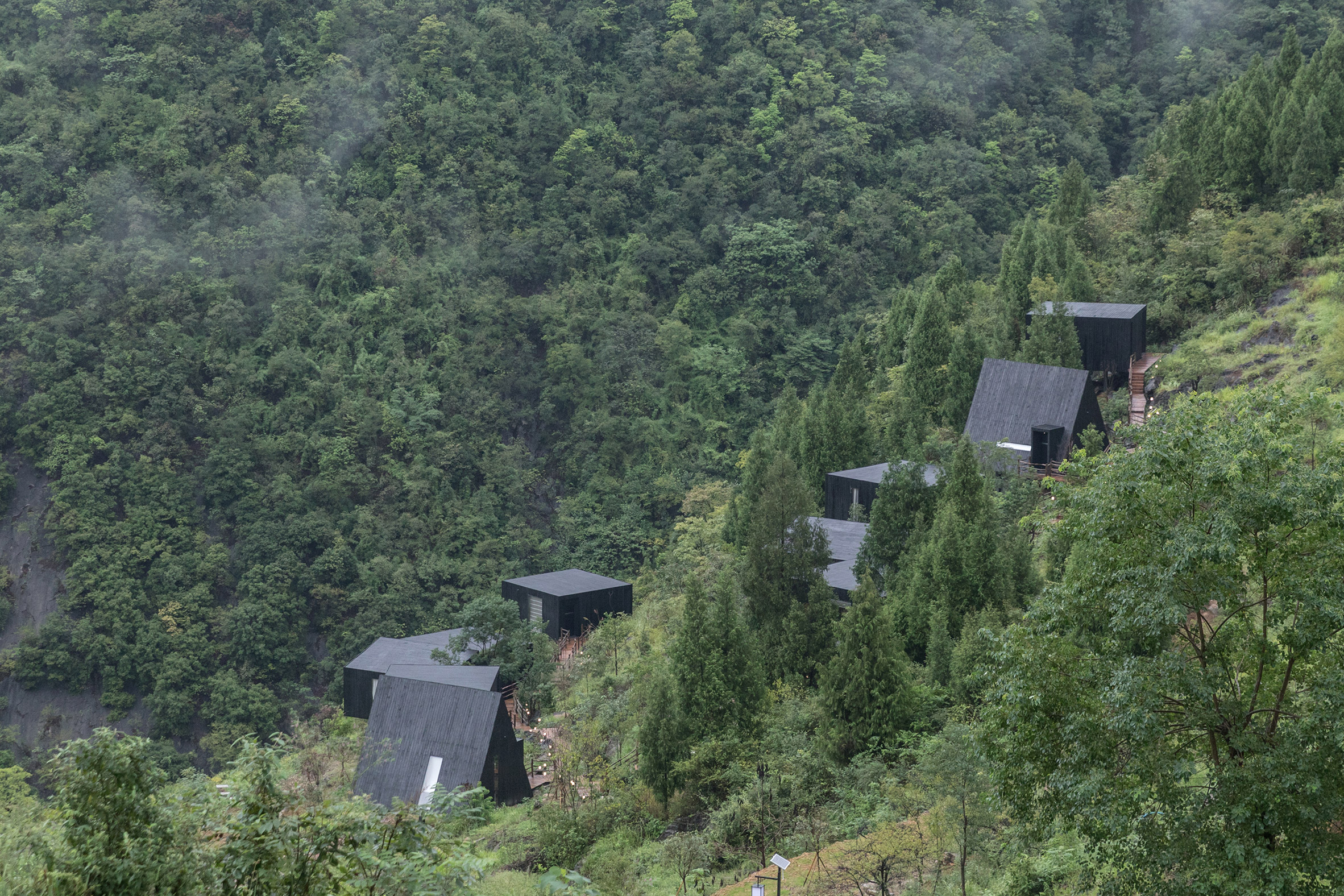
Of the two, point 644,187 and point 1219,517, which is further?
point 644,187

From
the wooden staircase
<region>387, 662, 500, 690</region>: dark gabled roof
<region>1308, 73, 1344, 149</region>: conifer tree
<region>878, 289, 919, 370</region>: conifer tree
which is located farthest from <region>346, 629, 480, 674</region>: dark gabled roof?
<region>1308, 73, 1344, 149</region>: conifer tree

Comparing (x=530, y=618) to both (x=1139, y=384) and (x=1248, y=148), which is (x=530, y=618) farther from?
(x=1248, y=148)

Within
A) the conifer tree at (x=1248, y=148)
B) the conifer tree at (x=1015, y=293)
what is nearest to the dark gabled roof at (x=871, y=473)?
the conifer tree at (x=1015, y=293)

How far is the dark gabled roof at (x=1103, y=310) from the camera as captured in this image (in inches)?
1077

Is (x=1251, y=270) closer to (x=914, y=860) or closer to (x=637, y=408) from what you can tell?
(x=914, y=860)

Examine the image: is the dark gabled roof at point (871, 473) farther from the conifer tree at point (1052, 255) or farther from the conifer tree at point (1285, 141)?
the conifer tree at point (1285, 141)

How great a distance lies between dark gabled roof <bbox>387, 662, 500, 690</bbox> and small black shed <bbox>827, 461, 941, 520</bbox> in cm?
916

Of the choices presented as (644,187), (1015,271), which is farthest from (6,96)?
(1015,271)

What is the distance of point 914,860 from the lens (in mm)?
12016

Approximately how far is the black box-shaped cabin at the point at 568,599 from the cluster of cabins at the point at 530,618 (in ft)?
0.12

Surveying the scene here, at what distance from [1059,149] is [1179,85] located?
8.74 metres

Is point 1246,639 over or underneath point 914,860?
over

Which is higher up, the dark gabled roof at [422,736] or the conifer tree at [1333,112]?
the conifer tree at [1333,112]

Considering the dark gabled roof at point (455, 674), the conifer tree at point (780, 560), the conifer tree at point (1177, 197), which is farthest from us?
the conifer tree at point (1177, 197)
